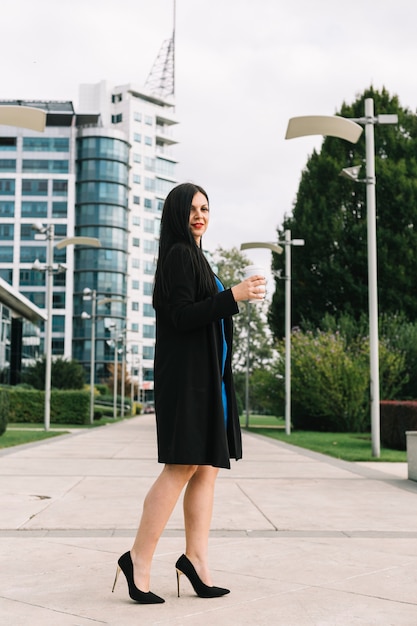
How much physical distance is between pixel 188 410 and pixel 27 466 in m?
9.10

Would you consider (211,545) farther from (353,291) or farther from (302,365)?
(353,291)

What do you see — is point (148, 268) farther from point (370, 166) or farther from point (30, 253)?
point (370, 166)

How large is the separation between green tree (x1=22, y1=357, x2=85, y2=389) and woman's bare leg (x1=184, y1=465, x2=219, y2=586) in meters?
43.0

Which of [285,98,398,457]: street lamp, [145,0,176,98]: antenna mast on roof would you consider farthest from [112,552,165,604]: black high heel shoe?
[145,0,176,98]: antenna mast on roof

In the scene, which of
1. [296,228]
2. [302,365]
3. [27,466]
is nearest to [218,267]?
[296,228]

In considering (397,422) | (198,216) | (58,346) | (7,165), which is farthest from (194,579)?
(7,165)

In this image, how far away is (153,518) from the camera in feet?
12.2

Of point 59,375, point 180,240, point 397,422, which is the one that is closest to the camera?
point 180,240

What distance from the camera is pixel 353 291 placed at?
36062mm

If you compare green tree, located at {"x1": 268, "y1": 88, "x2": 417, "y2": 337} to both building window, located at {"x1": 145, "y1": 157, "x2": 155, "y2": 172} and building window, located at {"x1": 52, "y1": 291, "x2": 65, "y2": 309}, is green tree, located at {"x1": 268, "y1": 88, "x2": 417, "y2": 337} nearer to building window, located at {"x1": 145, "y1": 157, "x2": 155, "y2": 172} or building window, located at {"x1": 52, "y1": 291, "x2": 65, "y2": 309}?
building window, located at {"x1": 52, "y1": 291, "x2": 65, "y2": 309}

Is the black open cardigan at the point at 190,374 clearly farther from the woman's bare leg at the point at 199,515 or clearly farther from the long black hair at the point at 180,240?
the woman's bare leg at the point at 199,515

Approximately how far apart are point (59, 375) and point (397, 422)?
32316 mm

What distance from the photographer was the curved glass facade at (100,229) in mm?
102562

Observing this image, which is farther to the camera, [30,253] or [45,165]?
[30,253]
